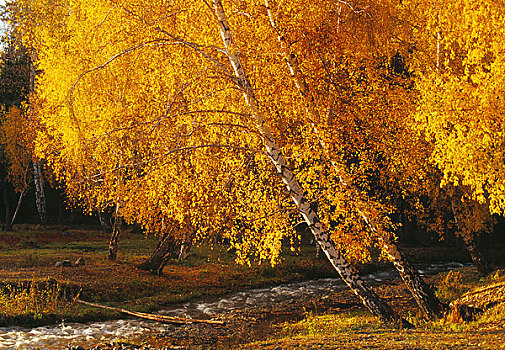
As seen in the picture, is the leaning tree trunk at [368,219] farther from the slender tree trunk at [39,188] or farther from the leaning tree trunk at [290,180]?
the slender tree trunk at [39,188]

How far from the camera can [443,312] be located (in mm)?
12875

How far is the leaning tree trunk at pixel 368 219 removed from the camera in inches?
479

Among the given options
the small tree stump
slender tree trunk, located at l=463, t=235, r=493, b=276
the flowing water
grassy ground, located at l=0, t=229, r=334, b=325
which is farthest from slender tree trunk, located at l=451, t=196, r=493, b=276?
the small tree stump

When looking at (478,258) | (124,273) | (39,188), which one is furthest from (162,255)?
Result: (39,188)

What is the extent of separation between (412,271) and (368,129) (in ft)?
13.1

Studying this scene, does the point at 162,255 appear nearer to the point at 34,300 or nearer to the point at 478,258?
the point at 34,300

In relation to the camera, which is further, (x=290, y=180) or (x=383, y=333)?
(x=290, y=180)

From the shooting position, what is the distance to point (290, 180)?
11.6 meters

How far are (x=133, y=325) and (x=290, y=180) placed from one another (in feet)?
22.7

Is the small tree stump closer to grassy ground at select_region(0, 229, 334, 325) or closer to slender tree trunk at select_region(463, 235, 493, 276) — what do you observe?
grassy ground at select_region(0, 229, 334, 325)

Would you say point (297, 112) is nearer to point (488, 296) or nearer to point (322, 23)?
point (322, 23)

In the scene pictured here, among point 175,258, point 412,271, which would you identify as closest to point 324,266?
point 175,258

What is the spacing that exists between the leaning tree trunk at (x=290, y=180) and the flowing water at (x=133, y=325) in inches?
225

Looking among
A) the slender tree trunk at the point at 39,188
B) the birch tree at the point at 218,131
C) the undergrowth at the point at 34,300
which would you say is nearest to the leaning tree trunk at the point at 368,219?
the birch tree at the point at 218,131
